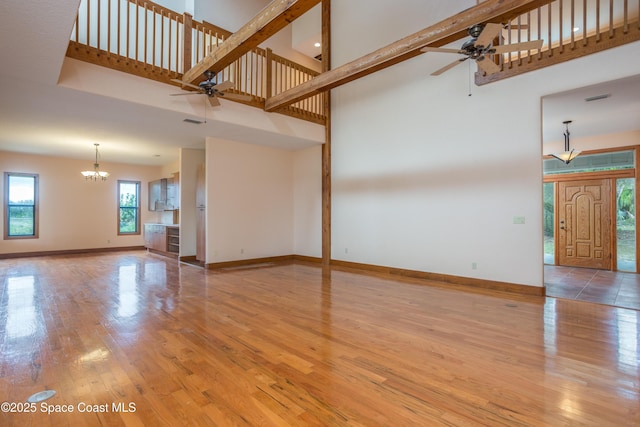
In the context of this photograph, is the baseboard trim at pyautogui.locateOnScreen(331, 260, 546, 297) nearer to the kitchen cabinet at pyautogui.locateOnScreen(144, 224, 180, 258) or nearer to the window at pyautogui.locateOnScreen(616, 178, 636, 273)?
the window at pyautogui.locateOnScreen(616, 178, 636, 273)

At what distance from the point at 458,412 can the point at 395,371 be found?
54 centimetres

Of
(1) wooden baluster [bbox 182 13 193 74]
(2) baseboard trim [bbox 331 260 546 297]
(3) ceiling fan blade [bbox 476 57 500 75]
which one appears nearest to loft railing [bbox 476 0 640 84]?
(3) ceiling fan blade [bbox 476 57 500 75]

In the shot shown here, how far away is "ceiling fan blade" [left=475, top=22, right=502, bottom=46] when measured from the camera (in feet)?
10.1

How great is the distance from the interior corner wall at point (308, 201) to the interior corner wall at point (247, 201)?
0.18 metres

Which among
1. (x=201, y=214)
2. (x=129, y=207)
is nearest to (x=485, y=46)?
(x=201, y=214)

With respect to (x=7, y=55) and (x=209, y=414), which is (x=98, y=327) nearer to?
(x=209, y=414)

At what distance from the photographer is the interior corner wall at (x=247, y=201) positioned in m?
6.68

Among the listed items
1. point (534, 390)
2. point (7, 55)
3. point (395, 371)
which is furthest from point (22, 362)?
point (534, 390)

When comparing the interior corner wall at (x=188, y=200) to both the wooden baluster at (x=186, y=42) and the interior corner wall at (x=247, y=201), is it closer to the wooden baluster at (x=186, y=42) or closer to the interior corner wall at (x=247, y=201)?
the interior corner wall at (x=247, y=201)

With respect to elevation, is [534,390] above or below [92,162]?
below

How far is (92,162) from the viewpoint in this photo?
31.4ft

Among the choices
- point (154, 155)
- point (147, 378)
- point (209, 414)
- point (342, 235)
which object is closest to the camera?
point (209, 414)

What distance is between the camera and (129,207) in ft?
33.8

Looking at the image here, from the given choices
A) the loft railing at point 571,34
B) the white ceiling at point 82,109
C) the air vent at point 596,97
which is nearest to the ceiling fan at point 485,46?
the loft railing at point 571,34
